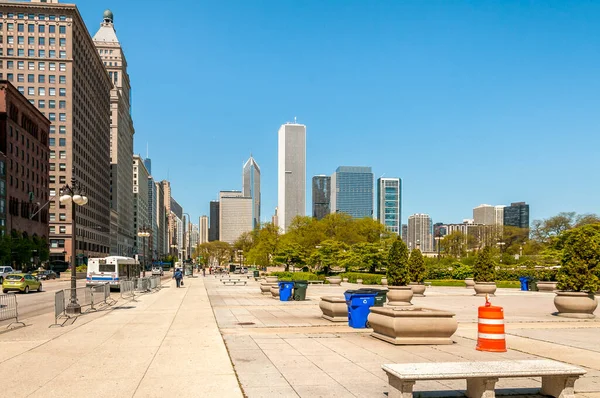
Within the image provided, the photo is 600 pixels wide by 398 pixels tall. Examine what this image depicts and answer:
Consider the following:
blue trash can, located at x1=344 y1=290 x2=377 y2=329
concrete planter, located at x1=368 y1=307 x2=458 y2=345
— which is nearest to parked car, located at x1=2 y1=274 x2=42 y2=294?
blue trash can, located at x1=344 y1=290 x2=377 y2=329

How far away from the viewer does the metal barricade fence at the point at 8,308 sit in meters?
18.0

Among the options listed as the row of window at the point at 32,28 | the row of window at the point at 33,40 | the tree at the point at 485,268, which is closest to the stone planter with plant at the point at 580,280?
the tree at the point at 485,268

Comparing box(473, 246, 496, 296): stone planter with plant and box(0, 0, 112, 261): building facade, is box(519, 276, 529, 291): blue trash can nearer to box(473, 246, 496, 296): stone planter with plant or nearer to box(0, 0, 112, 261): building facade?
box(473, 246, 496, 296): stone planter with plant

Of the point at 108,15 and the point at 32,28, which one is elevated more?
the point at 108,15

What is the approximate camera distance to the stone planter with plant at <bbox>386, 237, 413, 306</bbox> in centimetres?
2156

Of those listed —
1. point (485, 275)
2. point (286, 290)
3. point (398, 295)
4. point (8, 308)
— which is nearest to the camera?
A: point (8, 308)

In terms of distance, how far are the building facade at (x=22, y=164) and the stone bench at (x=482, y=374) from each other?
7684 centimetres

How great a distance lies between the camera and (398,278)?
2191 cm

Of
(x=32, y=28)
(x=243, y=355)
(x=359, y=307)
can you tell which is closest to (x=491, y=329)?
(x=359, y=307)

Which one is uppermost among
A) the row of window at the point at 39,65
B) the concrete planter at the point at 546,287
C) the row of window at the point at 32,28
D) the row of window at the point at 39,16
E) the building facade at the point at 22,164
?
the row of window at the point at 39,16

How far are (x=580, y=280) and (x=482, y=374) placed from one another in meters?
15.9

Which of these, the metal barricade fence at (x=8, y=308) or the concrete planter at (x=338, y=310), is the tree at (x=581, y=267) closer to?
the concrete planter at (x=338, y=310)

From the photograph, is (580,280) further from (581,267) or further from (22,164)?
(22,164)

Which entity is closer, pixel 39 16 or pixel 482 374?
pixel 482 374
